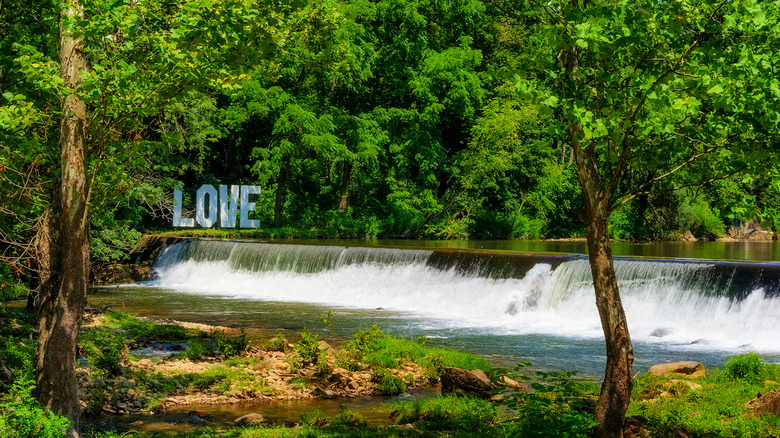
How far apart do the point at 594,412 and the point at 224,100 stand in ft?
106

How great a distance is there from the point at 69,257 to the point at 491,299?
46.0ft

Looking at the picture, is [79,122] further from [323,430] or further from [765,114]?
[765,114]

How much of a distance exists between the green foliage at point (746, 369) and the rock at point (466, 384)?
3.09 metres

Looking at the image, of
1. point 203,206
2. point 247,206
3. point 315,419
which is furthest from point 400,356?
point 247,206

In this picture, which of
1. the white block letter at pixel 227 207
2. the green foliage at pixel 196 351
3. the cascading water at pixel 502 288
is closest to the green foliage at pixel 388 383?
the green foliage at pixel 196 351

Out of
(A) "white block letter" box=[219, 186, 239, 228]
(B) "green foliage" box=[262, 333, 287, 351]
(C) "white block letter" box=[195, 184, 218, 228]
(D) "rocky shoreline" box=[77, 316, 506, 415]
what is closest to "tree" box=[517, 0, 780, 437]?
(D) "rocky shoreline" box=[77, 316, 506, 415]

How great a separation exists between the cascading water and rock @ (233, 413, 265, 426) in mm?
7942

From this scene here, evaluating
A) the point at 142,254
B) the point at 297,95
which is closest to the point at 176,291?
the point at 142,254

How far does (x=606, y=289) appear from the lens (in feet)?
18.9

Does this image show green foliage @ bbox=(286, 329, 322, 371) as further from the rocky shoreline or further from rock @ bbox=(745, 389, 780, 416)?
rock @ bbox=(745, 389, 780, 416)

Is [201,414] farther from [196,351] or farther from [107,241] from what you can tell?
[107,241]

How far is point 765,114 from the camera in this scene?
15.8 feet

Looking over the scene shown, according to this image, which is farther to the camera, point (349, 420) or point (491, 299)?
point (491, 299)

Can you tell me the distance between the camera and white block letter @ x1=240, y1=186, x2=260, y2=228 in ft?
116
